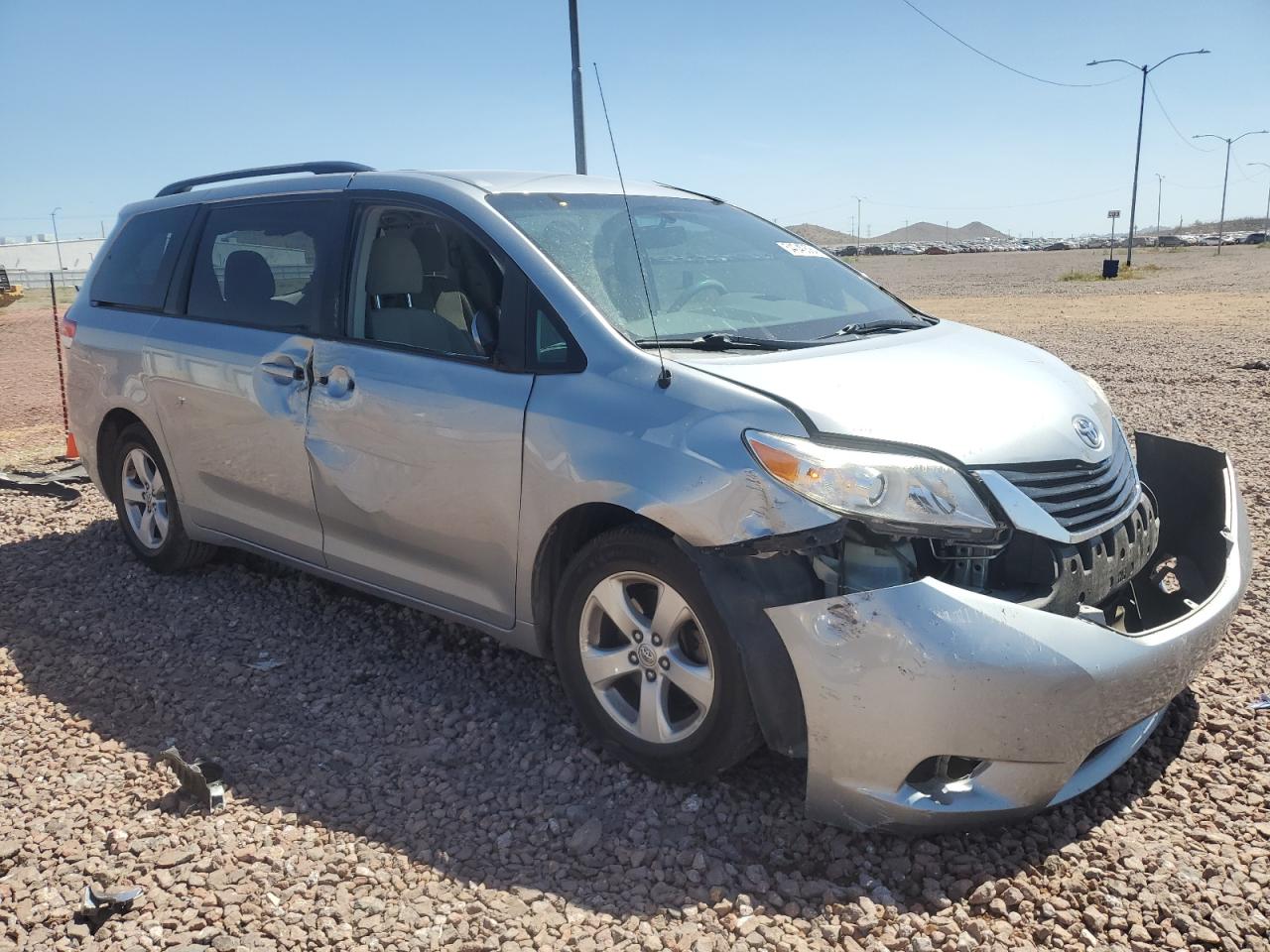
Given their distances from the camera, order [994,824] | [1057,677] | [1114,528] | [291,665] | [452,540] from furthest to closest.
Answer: [291,665], [452,540], [1114,528], [994,824], [1057,677]

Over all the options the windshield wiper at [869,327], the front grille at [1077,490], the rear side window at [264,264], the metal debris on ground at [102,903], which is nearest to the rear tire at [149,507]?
the rear side window at [264,264]

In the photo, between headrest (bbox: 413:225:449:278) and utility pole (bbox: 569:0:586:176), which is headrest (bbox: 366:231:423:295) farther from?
utility pole (bbox: 569:0:586:176)

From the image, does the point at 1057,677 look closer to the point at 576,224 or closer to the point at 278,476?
the point at 576,224

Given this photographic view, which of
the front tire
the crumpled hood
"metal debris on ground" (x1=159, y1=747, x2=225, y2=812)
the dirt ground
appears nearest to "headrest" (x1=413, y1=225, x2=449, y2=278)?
→ the crumpled hood

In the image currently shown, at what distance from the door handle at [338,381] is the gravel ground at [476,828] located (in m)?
1.12

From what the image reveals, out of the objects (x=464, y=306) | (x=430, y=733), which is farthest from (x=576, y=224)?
(x=430, y=733)

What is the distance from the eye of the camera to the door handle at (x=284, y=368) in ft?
14.0

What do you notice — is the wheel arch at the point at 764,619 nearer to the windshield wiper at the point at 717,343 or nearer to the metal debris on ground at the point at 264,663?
the windshield wiper at the point at 717,343

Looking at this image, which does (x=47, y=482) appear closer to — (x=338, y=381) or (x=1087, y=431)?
(x=338, y=381)

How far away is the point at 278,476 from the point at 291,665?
765 millimetres

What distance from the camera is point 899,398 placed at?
309 cm

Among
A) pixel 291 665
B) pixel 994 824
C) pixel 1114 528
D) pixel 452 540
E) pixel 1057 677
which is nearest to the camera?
pixel 1057 677

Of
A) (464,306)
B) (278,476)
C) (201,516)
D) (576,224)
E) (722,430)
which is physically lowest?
(201,516)

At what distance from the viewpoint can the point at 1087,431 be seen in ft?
10.8
